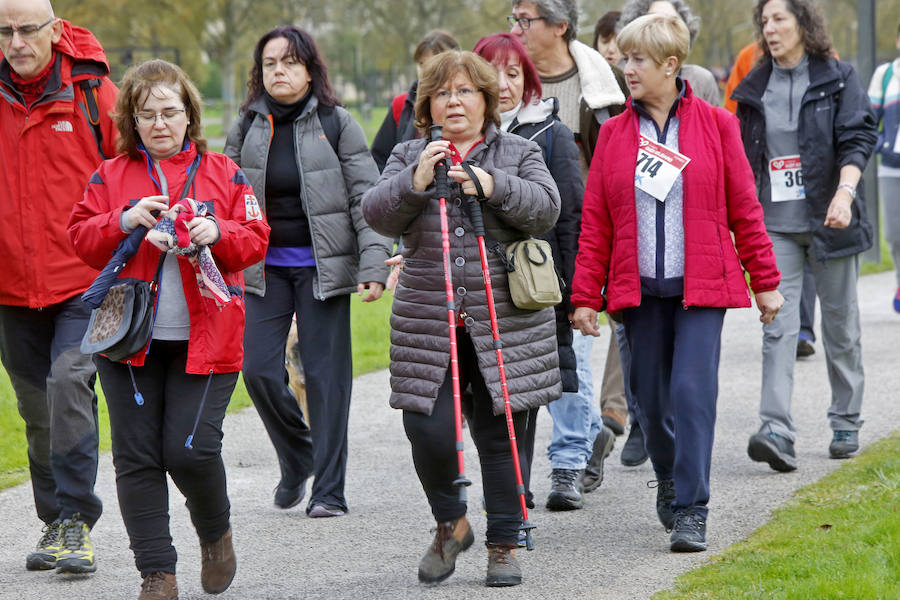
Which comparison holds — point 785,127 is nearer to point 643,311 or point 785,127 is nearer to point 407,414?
point 643,311

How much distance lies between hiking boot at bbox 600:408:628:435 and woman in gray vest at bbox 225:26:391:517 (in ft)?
6.10

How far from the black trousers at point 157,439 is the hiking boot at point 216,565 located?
16 cm

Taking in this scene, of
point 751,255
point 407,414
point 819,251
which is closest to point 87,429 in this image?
point 407,414

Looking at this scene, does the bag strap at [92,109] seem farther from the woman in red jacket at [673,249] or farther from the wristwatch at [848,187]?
the wristwatch at [848,187]

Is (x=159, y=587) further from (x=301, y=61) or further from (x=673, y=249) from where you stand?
(x=301, y=61)

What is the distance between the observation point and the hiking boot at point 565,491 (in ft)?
19.9

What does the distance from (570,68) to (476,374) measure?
221 centimetres

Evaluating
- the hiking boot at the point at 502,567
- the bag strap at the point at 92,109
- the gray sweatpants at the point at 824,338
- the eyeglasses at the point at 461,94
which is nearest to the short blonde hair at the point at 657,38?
the eyeglasses at the point at 461,94

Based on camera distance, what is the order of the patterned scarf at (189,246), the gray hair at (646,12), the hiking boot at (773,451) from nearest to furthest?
the patterned scarf at (189,246) < the hiking boot at (773,451) < the gray hair at (646,12)

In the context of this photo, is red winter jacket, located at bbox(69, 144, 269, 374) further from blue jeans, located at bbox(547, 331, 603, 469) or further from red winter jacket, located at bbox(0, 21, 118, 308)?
blue jeans, located at bbox(547, 331, 603, 469)

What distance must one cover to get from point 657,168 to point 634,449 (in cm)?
212

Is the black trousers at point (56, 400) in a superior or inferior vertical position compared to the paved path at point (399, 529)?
superior

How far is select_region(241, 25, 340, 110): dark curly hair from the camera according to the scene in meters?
6.16

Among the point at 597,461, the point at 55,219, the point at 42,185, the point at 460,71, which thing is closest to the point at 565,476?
the point at 597,461
